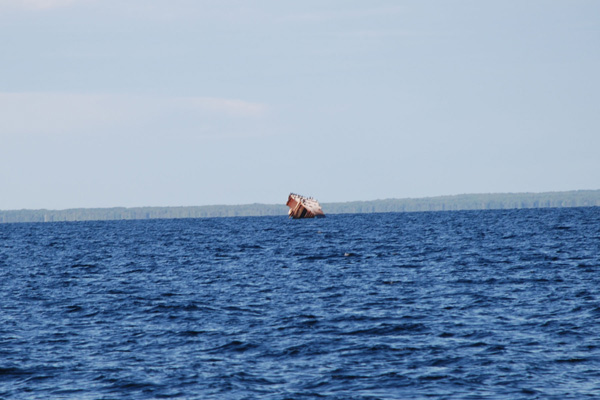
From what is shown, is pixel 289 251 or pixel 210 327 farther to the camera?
pixel 289 251

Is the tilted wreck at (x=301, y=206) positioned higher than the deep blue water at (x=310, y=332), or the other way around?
the tilted wreck at (x=301, y=206)

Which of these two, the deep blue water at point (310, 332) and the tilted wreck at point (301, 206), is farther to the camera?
the tilted wreck at point (301, 206)

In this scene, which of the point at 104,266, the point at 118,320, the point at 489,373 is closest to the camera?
the point at 489,373

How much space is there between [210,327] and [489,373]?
9.72 m

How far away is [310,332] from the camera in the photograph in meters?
21.9

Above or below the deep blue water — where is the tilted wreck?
above

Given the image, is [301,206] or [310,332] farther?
[301,206]

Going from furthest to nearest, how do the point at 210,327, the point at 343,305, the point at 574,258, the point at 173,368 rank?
1. the point at 574,258
2. the point at 343,305
3. the point at 210,327
4. the point at 173,368

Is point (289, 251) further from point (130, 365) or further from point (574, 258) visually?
point (130, 365)

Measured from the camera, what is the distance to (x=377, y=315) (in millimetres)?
24812

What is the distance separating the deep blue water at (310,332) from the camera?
1620 cm

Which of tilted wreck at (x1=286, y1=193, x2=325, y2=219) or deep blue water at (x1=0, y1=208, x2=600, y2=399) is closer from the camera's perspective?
deep blue water at (x1=0, y1=208, x2=600, y2=399)

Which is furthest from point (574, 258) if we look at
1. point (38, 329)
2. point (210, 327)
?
point (38, 329)

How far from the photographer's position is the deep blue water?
16.2 meters
